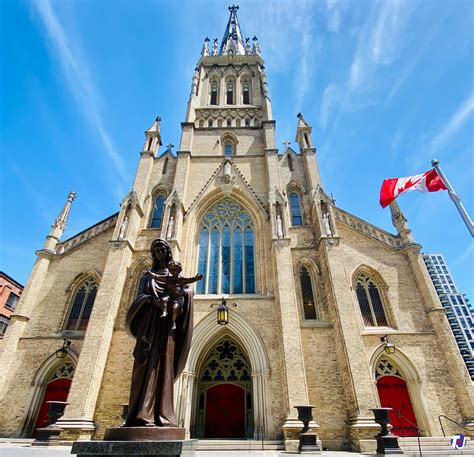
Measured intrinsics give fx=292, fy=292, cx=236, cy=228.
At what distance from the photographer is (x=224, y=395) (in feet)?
43.6

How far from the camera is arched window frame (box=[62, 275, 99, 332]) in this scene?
1469 cm

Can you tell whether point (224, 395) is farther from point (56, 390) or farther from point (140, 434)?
point (140, 434)

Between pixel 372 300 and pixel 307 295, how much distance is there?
3.27 metres

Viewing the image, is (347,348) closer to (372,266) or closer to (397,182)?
(372,266)

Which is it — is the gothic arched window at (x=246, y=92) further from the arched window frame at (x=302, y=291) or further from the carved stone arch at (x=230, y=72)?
the arched window frame at (x=302, y=291)

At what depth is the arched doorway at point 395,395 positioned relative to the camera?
1209cm

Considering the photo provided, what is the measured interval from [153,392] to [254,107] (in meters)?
23.3

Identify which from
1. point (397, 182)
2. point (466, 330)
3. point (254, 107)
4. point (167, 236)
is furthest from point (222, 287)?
point (466, 330)

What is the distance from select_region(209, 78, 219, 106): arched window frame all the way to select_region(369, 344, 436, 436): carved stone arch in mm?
22283

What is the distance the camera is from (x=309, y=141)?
19.9 m

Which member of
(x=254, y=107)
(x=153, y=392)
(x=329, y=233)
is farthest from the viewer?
(x=254, y=107)

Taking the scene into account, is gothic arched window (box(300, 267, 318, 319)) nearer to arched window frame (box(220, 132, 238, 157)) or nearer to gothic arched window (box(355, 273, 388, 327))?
gothic arched window (box(355, 273, 388, 327))

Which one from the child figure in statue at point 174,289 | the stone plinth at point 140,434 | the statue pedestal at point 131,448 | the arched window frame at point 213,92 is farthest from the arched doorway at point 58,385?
the arched window frame at point 213,92

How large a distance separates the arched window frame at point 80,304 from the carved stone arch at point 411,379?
1375cm
